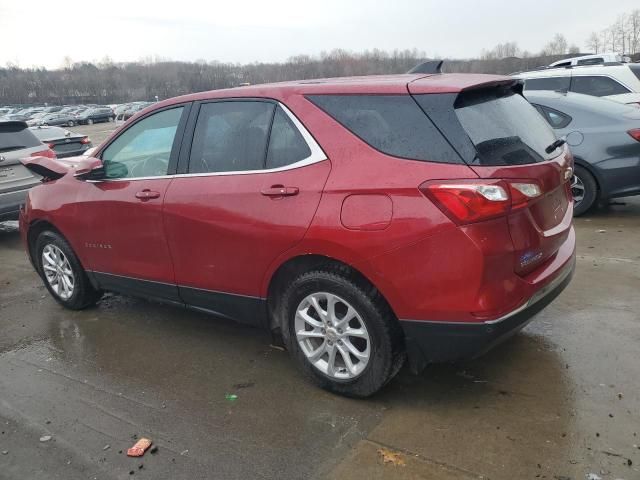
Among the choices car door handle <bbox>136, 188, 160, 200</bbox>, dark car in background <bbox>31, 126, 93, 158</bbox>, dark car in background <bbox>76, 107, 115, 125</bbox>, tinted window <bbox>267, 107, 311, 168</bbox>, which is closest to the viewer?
tinted window <bbox>267, 107, 311, 168</bbox>

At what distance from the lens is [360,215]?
9.41ft

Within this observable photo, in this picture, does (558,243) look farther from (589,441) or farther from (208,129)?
(208,129)

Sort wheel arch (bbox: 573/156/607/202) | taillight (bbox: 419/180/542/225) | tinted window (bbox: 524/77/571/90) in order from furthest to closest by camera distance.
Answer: tinted window (bbox: 524/77/571/90) → wheel arch (bbox: 573/156/607/202) → taillight (bbox: 419/180/542/225)

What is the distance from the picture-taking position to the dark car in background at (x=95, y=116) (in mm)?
52781

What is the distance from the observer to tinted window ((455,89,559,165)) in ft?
9.12

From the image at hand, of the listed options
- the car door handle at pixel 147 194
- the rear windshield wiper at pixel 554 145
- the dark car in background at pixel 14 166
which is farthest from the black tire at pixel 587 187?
the dark car in background at pixel 14 166

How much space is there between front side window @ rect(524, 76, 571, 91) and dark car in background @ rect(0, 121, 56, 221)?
8.33m

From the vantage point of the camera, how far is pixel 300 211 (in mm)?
3086

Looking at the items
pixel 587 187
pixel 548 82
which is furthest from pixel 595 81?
pixel 587 187

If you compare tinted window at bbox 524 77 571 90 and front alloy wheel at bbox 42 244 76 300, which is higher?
tinted window at bbox 524 77 571 90

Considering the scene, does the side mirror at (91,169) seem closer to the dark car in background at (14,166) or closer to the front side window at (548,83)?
the dark car in background at (14,166)

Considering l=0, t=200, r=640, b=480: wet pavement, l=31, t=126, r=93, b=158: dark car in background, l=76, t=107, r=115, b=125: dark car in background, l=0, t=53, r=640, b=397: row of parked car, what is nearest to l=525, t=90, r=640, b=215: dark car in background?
l=0, t=200, r=640, b=480: wet pavement

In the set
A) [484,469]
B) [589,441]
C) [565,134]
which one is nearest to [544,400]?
[589,441]

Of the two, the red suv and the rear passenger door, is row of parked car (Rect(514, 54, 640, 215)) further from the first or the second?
the rear passenger door
